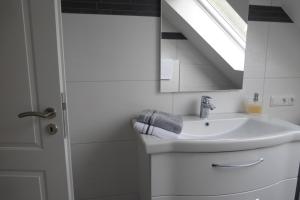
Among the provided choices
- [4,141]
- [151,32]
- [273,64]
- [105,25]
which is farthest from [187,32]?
[4,141]

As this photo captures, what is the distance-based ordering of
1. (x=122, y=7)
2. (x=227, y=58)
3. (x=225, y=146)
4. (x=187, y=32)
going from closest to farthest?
(x=225, y=146) → (x=122, y=7) → (x=187, y=32) → (x=227, y=58)

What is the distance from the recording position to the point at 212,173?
1089 millimetres

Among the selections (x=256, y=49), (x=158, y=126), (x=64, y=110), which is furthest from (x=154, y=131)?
(x=256, y=49)

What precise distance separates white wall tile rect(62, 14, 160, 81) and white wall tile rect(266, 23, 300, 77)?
2.71 feet

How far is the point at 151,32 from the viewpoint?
1.38 meters

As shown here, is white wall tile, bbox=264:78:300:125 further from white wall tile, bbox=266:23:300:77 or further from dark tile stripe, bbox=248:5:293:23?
dark tile stripe, bbox=248:5:293:23

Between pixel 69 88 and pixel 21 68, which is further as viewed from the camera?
pixel 69 88

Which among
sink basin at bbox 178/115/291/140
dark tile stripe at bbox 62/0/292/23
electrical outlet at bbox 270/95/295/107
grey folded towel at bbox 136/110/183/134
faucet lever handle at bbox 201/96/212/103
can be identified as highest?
dark tile stripe at bbox 62/0/292/23

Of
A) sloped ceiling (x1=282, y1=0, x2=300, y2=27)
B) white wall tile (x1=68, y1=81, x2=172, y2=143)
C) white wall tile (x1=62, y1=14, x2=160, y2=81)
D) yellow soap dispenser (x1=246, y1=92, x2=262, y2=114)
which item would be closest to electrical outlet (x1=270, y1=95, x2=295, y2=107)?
yellow soap dispenser (x1=246, y1=92, x2=262, y2=114)

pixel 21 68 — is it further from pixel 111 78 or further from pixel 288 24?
pixel 288 24

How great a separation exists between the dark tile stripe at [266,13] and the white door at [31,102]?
1.21m

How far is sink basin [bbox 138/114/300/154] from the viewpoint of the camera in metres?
1.04

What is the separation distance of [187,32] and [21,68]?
3.12 feet

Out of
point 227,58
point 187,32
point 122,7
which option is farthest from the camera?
point 227,58
